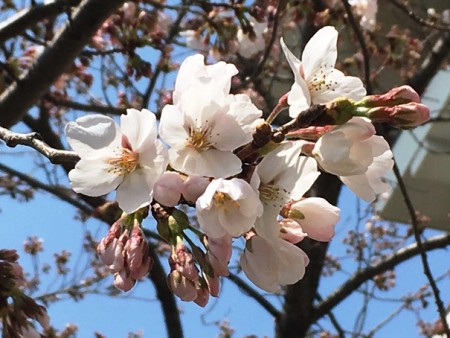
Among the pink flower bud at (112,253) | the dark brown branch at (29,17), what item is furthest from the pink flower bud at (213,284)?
the dark brown branch at (29,17)

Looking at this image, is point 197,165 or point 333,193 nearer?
point 197,165

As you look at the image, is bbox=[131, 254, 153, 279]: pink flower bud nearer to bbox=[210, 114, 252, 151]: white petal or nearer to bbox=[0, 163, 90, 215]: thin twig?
bbox=[210, 114, 252, 151]: white petal

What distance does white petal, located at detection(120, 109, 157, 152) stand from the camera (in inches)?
30.8

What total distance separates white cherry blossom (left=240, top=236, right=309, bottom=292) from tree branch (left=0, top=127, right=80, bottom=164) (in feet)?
0.85

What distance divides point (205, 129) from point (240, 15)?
1.44m

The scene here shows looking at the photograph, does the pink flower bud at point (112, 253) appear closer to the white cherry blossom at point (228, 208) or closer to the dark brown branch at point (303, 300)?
the white cherry blossom at point (228, 208)

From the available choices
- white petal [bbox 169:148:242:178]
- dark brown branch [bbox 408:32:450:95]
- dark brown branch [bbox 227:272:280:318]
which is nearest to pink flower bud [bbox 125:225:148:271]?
white petal [bbox 169:148:242:178]

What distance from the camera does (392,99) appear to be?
782 mm

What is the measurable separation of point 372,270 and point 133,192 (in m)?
2.40

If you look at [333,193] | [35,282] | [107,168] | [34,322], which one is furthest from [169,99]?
[35,282]

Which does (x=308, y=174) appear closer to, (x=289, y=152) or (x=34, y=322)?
(x=289, y=152)

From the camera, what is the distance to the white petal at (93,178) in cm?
79

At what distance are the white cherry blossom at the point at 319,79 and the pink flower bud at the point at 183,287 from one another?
0.25m

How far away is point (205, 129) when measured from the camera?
2.52 feet
